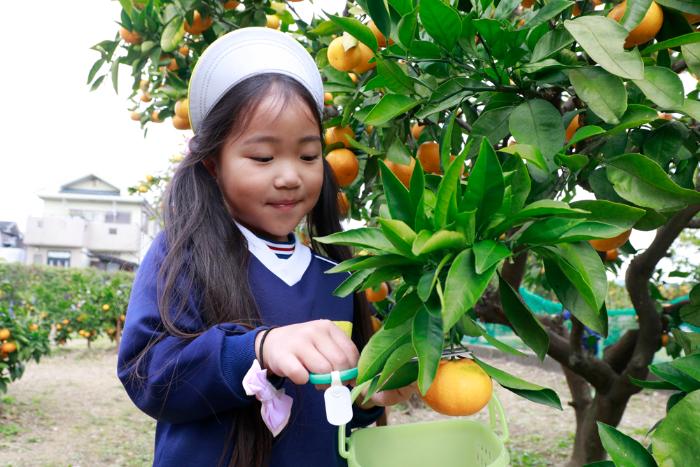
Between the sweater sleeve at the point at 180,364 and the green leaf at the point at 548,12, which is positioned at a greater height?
the green leaf at the point at 548,12

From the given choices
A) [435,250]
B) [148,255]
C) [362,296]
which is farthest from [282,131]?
[435,250]

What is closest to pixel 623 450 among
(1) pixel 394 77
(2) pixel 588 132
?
(2) pixel 588 132

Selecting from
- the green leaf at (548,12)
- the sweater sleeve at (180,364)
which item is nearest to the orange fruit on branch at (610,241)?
the green leaf at (548,12)

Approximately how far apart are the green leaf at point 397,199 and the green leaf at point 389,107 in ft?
0.75

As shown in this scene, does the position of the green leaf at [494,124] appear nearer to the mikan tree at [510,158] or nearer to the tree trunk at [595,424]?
the mikan tree at [510,158]

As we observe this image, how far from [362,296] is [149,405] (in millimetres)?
515

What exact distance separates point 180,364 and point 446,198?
522 mm

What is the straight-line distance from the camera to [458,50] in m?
0.92

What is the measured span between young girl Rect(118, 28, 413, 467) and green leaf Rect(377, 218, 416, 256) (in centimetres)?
23

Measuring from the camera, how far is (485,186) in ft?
2.16

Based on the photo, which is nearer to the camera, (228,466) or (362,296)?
(228,466)

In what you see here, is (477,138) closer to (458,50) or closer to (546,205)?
(458,50)

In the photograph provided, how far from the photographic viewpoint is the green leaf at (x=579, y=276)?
0.69 metres

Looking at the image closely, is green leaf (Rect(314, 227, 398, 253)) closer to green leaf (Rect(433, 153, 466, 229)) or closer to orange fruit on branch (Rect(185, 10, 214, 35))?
green leaf (Rect(433, 153, 466, 229))
